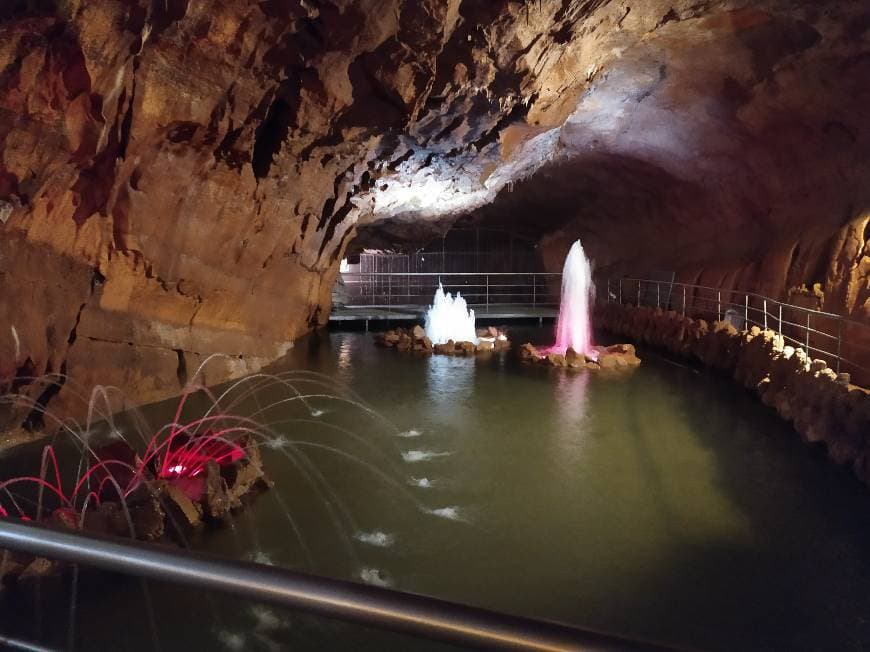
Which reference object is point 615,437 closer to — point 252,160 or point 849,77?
point 252,160

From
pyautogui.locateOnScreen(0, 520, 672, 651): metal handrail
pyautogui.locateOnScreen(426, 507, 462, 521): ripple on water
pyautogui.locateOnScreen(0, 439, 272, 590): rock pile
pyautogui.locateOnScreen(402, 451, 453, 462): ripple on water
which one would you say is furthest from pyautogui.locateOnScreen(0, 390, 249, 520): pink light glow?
pyautogui.locateOnScreen(0, 520, 672, 651): metal handrail

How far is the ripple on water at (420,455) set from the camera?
564 centimetres

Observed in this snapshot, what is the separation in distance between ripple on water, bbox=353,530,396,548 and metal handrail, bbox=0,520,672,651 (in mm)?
3054

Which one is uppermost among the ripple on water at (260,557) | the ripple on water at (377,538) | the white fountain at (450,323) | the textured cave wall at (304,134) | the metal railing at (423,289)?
the textured cave wall at (304,134)

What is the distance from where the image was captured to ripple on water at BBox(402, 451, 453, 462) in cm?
564

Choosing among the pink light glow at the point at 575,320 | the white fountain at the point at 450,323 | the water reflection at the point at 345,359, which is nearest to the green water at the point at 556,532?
the water reflection at the point at 345,359

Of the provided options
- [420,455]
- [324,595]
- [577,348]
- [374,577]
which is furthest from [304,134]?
[324,595]

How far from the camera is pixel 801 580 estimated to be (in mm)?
3688

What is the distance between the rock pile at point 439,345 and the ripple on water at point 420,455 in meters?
5.59

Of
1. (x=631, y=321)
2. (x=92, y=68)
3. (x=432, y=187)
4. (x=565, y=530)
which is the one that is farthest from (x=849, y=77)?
(x=92, y=68)

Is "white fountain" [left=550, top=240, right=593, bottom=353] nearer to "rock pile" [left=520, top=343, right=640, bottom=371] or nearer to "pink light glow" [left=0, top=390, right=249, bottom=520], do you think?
"rock pile" [left=520, top=343, right=640, bottom=371]

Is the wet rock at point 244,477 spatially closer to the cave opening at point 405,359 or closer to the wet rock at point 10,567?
the cave opening at point 405,359

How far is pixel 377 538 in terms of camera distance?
4.16 metres

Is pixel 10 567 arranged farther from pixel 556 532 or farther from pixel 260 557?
pixel 556 532
